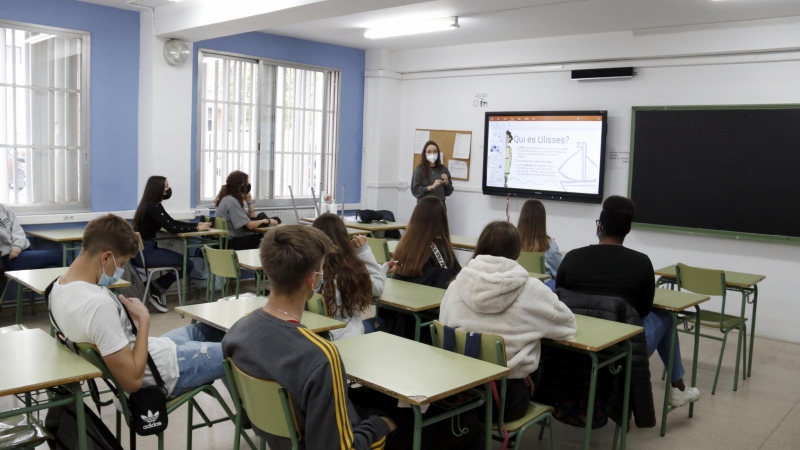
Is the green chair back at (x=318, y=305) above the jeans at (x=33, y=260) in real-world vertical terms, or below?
above

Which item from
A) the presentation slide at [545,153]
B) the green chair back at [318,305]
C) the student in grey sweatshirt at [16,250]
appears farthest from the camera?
the presentation slide at [545,153]

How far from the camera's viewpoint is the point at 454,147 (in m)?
7.79

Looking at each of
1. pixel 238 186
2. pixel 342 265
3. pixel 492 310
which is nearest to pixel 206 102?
pixel 238 186

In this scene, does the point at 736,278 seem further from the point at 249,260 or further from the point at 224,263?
the point at 224,263

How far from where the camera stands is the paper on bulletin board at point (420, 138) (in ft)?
26.3

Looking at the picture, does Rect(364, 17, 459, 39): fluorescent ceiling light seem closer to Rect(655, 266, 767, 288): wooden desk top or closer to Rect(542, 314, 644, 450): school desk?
Rect(655, 266, 767, 288): wooden desk top

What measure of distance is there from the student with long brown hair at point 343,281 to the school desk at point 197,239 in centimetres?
306

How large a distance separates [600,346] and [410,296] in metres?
1.03

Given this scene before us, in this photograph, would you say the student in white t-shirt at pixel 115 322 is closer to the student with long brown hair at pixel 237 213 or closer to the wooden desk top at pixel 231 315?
the wooden desk top at pixel 231 315

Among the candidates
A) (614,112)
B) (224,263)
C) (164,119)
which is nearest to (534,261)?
(224,263)

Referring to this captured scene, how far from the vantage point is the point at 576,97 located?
6703 millimetres

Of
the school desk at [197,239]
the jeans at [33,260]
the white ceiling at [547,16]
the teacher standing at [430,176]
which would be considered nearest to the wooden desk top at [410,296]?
the school desk at [197,239]

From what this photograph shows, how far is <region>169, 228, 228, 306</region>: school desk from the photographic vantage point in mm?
5715

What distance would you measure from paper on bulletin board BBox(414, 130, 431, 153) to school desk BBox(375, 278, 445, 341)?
15.4 feet
